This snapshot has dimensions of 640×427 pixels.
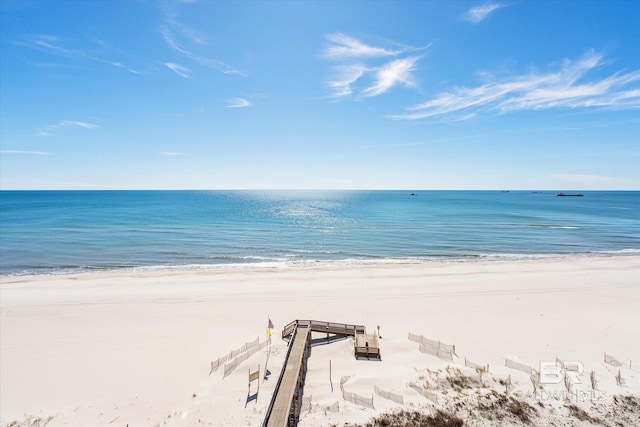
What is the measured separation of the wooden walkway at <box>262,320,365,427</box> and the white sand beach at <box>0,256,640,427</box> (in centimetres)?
58

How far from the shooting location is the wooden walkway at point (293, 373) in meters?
11.7

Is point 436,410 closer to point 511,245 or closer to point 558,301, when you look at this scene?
point 558,301

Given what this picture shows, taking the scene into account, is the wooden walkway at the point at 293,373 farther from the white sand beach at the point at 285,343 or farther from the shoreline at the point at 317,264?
the shoreline at the point at 317,264

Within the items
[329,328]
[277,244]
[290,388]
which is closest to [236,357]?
[290,388]

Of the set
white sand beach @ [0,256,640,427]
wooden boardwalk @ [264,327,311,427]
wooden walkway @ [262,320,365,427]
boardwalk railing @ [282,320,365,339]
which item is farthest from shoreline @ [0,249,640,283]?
wooden boardwalk @ [264,327,311,427]

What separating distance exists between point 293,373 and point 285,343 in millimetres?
4281

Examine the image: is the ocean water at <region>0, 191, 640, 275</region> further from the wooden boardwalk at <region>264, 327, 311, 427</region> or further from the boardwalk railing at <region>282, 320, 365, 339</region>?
the wooden boardwalk at <region>264, 327, 311, 427</region>

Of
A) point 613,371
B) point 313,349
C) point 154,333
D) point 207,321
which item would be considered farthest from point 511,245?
point 154,333

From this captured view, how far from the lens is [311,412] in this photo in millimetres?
12367

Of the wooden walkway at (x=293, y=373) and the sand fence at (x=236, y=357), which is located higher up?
the wooden walkway at (x=293, y=373)

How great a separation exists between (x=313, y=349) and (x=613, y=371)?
1576cm

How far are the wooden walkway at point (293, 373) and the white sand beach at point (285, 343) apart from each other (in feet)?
1.90

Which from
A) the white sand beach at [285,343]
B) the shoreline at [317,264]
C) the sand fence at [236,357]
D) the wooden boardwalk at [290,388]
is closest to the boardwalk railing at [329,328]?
the white sand beach at [285,343]

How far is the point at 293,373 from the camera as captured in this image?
1423cm
